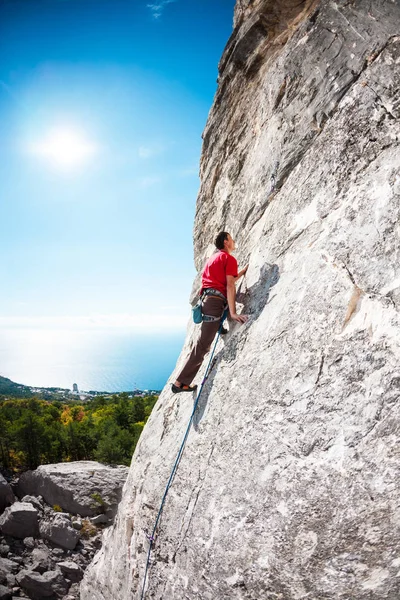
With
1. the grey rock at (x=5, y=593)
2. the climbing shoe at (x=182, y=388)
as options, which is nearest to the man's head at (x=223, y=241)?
the climbing shoe at (x=182, y=388)

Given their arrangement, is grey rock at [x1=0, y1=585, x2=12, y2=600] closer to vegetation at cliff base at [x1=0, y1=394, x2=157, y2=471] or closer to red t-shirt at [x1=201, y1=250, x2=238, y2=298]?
red t-shirt at [x1=201, y1=250, x2=238, y2=298]

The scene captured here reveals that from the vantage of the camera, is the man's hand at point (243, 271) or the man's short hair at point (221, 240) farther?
the man's hand at point (243, 271)

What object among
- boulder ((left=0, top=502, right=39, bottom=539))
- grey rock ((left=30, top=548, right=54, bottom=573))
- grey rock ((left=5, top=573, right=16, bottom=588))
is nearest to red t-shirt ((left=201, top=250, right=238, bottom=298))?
grey rock ((left=5, top=573, right=16, bottom=588))

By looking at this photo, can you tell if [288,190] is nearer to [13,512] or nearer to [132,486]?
[132,486]

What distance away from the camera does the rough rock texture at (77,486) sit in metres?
14.5

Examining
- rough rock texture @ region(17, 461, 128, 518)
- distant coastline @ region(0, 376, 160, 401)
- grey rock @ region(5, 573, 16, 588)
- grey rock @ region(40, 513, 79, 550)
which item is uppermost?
rough rock texture @ region(17, 461, 128, 518)

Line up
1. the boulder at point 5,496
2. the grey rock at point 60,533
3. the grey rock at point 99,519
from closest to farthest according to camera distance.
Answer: the grey rock at point 60,533
the grey rock at point 99,519
the boulder at point 5,496

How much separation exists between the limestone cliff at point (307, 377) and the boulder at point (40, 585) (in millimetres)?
4650

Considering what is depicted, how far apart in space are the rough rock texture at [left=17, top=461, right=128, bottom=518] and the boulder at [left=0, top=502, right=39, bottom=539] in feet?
6.16

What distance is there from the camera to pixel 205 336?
5.81m

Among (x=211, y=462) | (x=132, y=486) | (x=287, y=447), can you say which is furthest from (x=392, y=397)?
(x=132, y=486)

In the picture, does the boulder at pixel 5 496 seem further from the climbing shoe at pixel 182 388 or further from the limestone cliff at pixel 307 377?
the climbing shoe at pixel 182 388

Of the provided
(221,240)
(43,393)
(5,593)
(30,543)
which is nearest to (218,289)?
(221,240)

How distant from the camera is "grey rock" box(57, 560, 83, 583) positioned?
35.2ft
